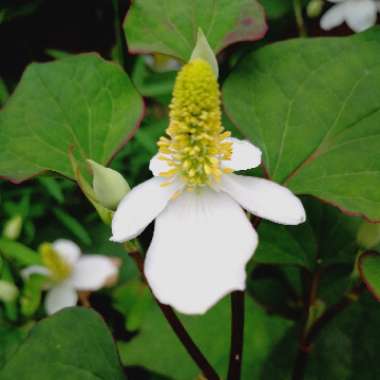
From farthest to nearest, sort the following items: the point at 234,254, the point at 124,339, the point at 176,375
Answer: the point at 124,339 → the point at 176,375 → the point at 234,254

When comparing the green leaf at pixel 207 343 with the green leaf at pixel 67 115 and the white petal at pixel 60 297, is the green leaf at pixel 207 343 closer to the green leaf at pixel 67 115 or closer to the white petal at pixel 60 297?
the white petal at pixel 60 297

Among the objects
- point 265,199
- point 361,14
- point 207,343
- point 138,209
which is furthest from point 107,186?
point 361,14

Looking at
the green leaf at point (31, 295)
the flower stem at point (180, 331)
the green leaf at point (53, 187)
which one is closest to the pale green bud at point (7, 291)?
the green leaf at point (31, 295)

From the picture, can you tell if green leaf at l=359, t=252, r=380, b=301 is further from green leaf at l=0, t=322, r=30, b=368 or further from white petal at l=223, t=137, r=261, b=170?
green leaf at l=0, t=322, r=30, b=368

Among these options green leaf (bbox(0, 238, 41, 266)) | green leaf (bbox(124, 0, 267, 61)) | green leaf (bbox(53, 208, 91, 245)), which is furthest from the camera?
green leaf (bbox(53, 208, 91, 245))

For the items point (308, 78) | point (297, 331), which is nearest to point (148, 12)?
point (308, 78)

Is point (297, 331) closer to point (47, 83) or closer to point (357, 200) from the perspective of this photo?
point (357, 200)

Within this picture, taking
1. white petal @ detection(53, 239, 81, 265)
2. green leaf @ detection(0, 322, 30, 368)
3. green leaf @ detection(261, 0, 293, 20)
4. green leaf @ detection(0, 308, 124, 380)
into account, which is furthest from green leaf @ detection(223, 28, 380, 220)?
white petal @ detection(53, 239, 81, 265)
